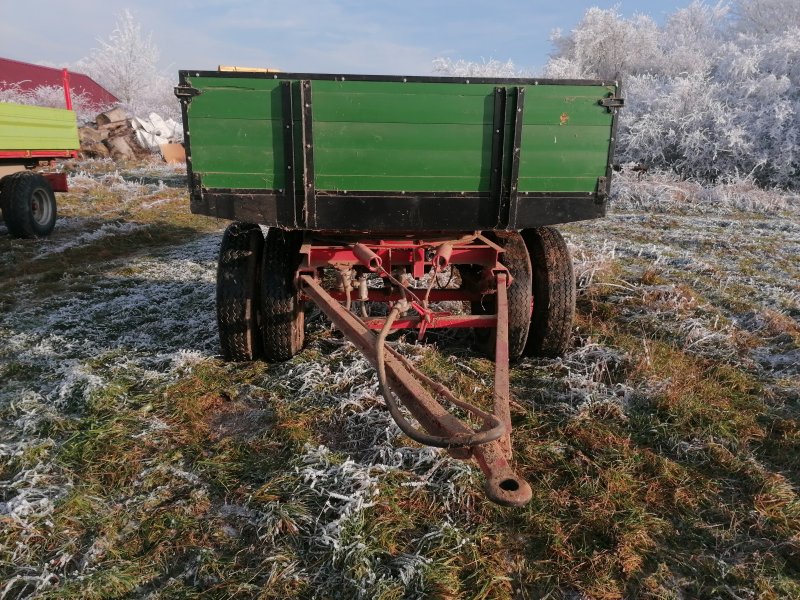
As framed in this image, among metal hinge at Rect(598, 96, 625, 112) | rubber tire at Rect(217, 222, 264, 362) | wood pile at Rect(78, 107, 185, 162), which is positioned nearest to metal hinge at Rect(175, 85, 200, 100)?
rubber tire at Rect(217, 222, 264, 362)

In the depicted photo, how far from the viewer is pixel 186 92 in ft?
9.93

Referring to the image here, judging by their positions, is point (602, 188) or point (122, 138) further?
point (122, 138)

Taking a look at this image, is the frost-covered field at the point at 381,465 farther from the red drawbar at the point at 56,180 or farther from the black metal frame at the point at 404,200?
the red drawbar at the point at 56,180

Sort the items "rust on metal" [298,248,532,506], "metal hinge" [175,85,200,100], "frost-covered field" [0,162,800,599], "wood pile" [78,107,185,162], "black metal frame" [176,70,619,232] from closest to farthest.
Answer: "rust on metal" [298,248,532,506]
"frost-covered field" [0,162,800,599]
"metal hinge" [175,85,200,100]
"black metal frame" [176,70,619,232]
"wood pile" [78,107,185,162]

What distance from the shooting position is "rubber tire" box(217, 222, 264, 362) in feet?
12.1

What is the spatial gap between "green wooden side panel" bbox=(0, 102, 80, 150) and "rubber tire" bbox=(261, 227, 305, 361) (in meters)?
5.09

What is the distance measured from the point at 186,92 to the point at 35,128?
19.6ft

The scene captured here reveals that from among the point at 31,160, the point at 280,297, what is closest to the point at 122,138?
the point at 31,160

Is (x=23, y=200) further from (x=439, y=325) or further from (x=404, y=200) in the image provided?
(x=439, y=325)

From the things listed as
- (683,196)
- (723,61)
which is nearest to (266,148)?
(683,196)

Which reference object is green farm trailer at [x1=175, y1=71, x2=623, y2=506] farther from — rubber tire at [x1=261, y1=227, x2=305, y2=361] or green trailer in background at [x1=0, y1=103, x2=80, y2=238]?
green trailer in background at [x1=0, y1=103, x2=80, y2=238]

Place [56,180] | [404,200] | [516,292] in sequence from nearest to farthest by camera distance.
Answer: [404,200], [516,292], [56,180]

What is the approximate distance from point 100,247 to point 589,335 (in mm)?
6668

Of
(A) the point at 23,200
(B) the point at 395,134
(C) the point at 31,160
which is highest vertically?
(B) the point at 395,134
